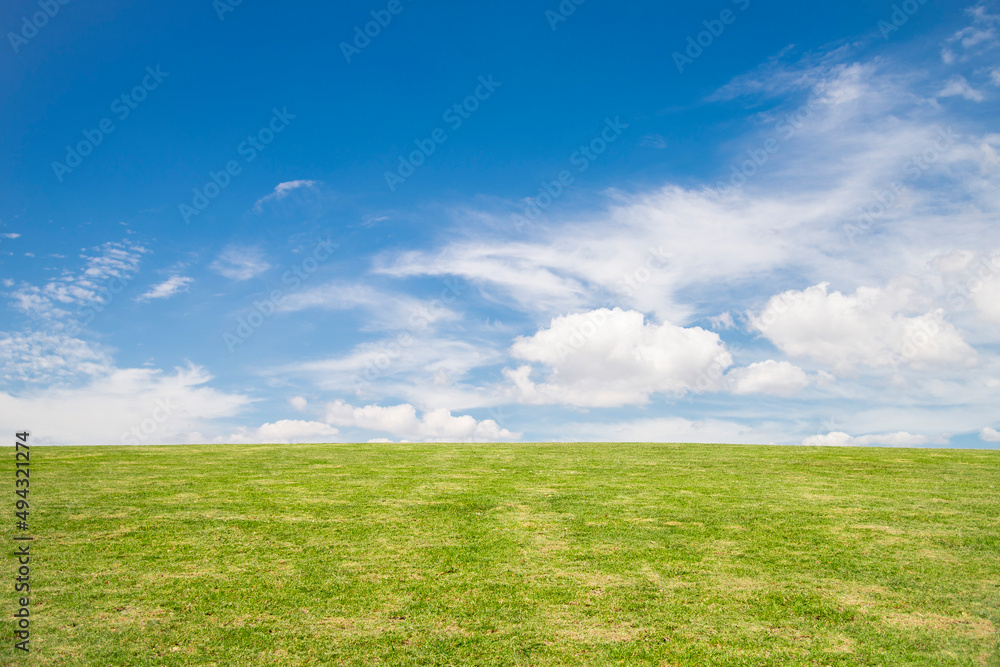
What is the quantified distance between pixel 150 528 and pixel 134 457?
35.6ft

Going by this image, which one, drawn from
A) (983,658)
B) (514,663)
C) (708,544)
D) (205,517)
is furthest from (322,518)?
(983,658)

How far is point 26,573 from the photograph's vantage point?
9.76m

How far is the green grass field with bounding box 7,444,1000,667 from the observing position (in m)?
7.60

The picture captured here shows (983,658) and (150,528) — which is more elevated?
(150,528)

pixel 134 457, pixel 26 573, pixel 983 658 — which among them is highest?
pixel 134 457

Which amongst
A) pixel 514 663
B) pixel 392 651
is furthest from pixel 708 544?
pixel 392 651

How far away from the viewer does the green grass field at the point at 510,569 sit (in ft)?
24.9

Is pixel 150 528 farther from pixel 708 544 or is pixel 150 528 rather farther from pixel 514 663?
pixel 708 544

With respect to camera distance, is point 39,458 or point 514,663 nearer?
point 514,663

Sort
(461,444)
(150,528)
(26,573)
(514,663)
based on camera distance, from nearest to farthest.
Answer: (514,663)
(26,573)
(150,528)
(461,444)

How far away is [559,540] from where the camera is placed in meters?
11.4

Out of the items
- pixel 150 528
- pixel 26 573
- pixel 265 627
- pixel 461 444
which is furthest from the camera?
pixel 461 444

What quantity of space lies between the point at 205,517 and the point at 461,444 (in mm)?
13575

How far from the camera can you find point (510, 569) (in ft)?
32.5
